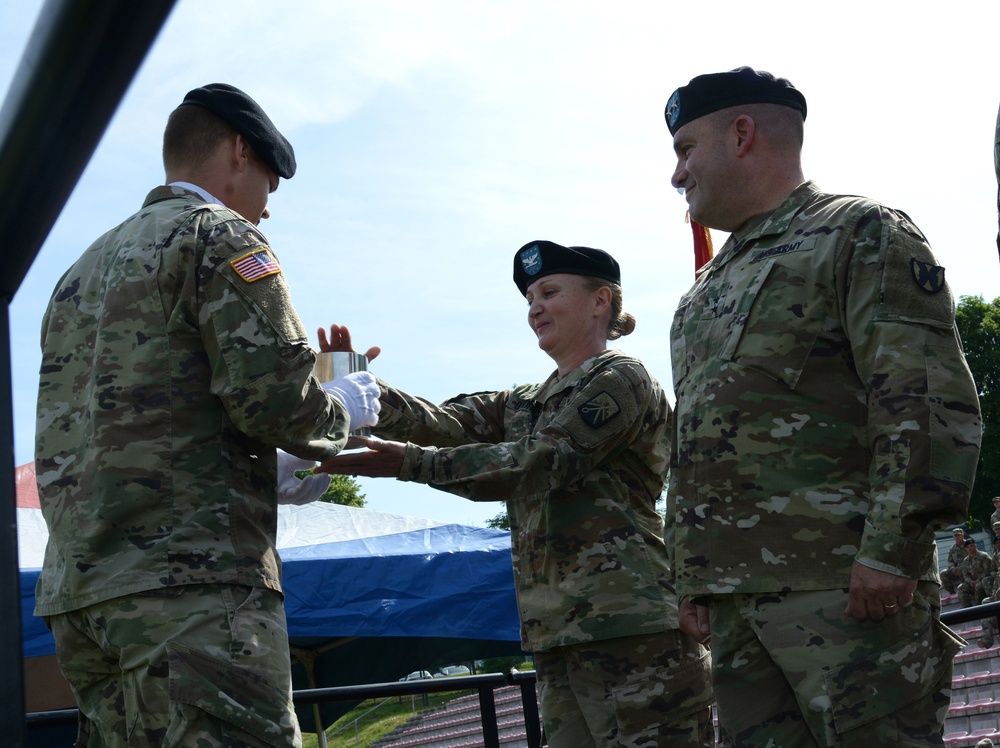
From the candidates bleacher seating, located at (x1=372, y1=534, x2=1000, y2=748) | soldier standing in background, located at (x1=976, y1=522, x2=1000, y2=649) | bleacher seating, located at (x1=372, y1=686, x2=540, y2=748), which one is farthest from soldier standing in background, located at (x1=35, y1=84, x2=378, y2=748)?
bleacher seating, located at (x1=372, y1=686, x2=540, y2=748)

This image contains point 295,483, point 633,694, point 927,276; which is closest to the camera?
point 927,276

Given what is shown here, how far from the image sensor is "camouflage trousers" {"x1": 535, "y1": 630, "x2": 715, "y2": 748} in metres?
3.55

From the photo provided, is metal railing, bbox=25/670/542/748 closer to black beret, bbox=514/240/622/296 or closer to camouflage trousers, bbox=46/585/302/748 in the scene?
camouflage trousers, bbox=46/585/302/748

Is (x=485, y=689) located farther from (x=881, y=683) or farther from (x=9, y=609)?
(x=9, y=609)

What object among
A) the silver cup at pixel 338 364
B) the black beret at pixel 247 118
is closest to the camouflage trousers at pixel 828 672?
the silver cup at pixel 338 364

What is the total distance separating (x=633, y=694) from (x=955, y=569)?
72.4ft

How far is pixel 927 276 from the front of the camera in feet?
8.61

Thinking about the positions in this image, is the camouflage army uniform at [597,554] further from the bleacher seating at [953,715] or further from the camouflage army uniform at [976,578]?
the camouflage army uniform at [976,578]

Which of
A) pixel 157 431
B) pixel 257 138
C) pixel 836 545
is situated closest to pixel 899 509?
pixel 836 545

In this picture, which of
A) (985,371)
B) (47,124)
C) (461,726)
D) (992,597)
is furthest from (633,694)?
(985,371)

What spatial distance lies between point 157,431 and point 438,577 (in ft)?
22.9

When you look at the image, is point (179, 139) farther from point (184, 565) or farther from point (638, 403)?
point (638, 403)

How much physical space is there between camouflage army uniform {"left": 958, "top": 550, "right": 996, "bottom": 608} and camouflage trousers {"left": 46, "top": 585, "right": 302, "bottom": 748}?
21.2 m

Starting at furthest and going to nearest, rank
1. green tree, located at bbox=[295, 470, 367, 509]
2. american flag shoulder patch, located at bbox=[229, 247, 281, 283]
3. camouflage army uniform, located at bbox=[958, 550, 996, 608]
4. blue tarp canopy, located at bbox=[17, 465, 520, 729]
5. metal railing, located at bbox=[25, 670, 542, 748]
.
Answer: green tree, located at bbox=[295, 470, 367, 509], camouflage army uniform, located at bbox=[958, 550, 996, 608], blue tarp canopy, located at bbox=[17, 465, 520, 729], metal railing, located at bbox=[25, 670, 542, 748], american flag shoulder patch, located at bbox=[229, 247, 281, 283]
